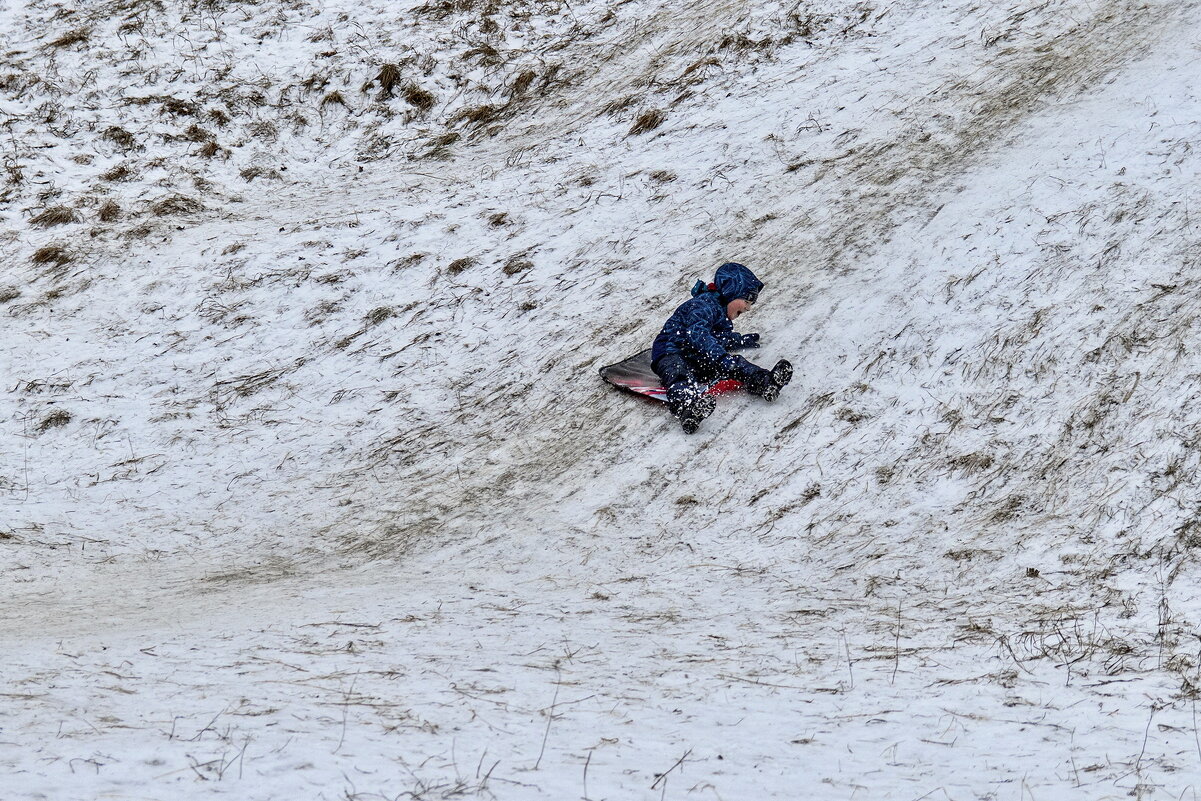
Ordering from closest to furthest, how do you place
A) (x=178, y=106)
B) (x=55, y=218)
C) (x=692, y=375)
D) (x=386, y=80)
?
(x=692, y=375), (x=55, y=218), (x=178, y=106), (x=386, y=80)

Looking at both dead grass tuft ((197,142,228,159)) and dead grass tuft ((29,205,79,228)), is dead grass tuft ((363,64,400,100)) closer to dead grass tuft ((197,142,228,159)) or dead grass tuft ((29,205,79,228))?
dead grass tuft ((197,142,228,159))

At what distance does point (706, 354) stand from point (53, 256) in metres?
8.32

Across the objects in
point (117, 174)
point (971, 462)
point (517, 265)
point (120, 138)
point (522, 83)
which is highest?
point (120, 138)

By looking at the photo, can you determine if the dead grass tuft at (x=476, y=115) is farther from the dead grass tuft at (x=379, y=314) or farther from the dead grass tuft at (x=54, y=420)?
the dead grass tuft at (x=54, y=420)

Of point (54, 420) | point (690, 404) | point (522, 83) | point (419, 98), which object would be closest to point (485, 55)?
point (522, 83)

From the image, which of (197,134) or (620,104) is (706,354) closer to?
(620,104)

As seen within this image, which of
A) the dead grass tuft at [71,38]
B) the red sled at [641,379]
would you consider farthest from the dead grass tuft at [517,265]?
the dead grass tuft at [71,38]

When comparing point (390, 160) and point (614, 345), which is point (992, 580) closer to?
point (614, 345)

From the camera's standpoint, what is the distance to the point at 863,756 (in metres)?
5.09

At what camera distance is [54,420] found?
386 inches

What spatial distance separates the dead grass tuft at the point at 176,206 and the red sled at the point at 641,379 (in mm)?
6664

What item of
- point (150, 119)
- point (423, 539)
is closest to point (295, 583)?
point (423, 539)

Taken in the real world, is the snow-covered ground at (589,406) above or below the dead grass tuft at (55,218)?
below

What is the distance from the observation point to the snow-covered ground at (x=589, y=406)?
17.5ft
